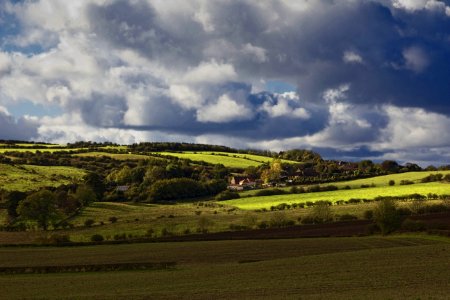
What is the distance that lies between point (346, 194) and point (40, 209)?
82.8 meters

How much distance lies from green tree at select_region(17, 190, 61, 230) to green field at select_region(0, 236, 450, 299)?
156 feet

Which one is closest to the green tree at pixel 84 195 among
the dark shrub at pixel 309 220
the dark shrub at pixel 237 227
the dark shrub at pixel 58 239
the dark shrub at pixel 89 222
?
the dark shrub at pixel 89 222

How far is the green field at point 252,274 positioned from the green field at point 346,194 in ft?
229

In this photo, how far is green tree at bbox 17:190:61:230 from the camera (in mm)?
129625

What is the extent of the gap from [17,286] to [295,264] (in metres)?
28.2

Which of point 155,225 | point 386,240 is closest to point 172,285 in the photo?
point 386,240

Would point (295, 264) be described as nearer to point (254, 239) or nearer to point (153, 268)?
point (153, 268)

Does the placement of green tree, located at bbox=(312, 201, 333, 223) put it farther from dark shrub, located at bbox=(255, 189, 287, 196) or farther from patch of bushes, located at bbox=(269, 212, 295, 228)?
dark shrub, located at bbox=(255, 189, 287, 196)

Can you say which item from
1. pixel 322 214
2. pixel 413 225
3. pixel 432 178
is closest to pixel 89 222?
pixel 322 214

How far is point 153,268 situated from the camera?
216 feet

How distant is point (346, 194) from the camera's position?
159000 millimetres

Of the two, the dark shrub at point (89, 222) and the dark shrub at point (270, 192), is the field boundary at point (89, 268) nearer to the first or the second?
the dark shrub at point (89, 222)

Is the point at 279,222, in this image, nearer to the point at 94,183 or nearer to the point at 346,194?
the point at 346,194

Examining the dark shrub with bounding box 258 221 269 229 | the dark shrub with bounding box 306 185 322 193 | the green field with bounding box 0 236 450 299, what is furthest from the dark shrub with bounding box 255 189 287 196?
the green field with bounding box 0 236 450 299
